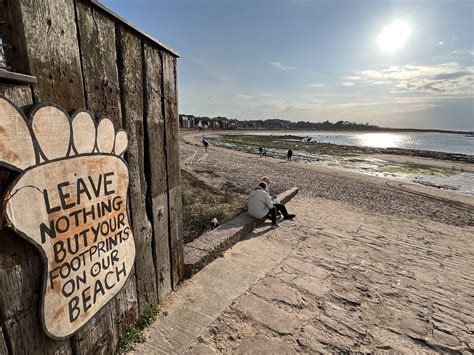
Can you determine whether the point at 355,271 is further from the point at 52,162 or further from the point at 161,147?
the point at 52,162

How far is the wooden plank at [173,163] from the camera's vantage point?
286 cm

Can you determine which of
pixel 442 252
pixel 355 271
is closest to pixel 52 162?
pixel 355 271

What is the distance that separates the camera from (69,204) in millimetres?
1765

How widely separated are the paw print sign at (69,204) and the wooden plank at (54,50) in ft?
0.36

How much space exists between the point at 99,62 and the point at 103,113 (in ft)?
1.18

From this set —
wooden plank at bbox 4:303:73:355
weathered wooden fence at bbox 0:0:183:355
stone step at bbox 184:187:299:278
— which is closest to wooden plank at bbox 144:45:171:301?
weathered wooden fence at bbox 0:0:183:355

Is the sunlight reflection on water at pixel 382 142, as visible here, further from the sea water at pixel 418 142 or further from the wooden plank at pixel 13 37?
the wooden plank at pixel 13 37

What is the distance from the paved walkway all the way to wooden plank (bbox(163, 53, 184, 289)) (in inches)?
15.4

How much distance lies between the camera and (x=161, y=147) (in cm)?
285

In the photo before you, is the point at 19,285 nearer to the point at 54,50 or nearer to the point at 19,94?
the point at 19,94

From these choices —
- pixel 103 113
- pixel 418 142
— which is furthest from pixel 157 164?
pixel 418 142

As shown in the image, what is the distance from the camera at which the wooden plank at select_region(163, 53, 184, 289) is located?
9.39 ft

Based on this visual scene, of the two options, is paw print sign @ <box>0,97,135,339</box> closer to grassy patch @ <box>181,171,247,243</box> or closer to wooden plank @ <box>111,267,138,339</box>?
wooden plank @ <box>111,267,138,339</box>

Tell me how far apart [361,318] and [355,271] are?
3.76ft
